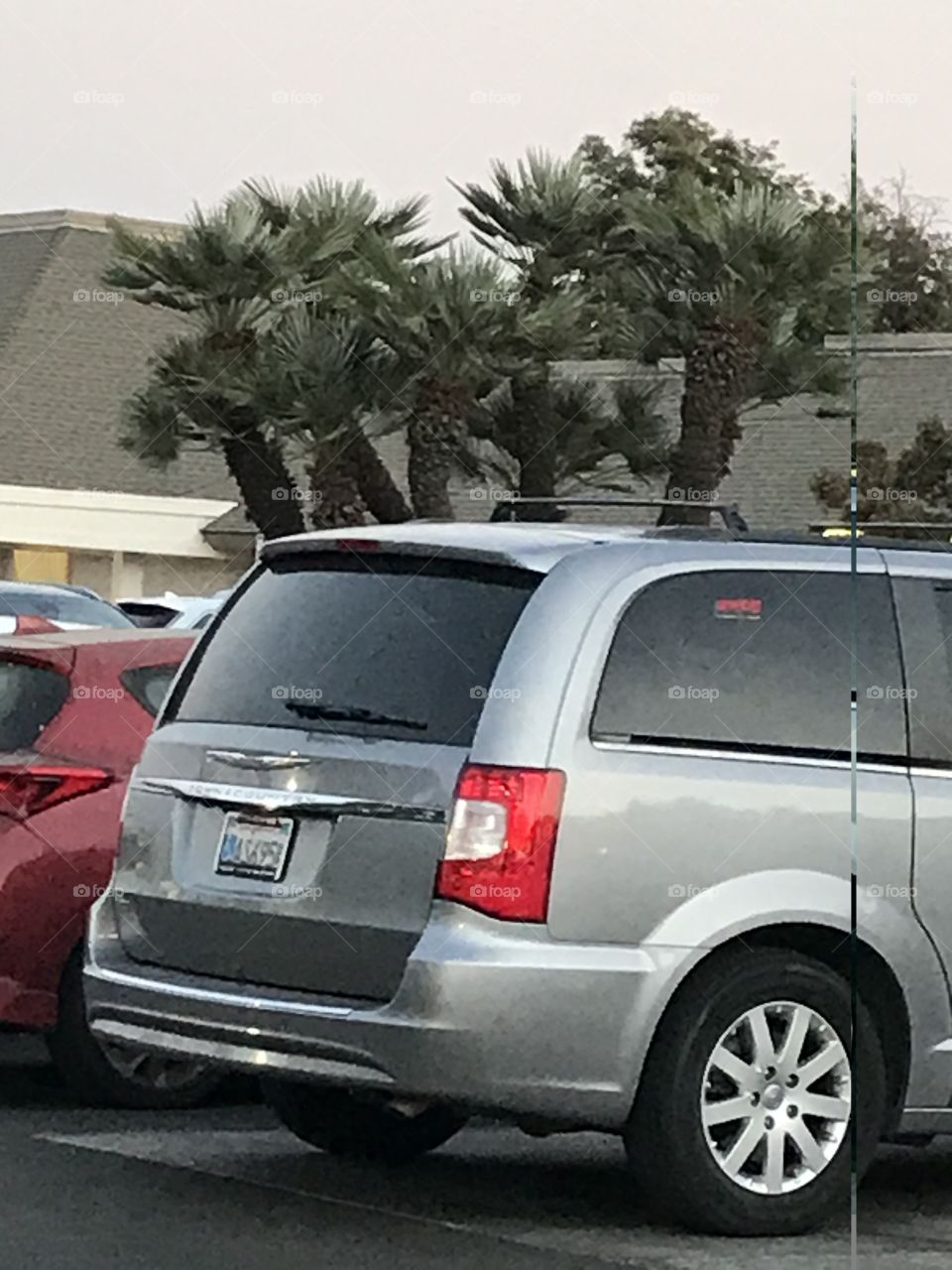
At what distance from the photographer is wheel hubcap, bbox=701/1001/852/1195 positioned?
24.6 feet

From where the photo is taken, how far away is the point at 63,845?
31.0 ft

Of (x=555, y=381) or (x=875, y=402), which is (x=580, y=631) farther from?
(x=875, y=402)

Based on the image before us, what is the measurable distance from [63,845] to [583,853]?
2.65 meters

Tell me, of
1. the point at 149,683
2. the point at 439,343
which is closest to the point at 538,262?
the point at 439,343

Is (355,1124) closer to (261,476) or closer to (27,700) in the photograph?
(27,700)

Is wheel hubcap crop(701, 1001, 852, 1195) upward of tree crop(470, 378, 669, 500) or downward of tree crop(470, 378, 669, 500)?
downward

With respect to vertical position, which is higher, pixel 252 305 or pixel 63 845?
pixel 252 305

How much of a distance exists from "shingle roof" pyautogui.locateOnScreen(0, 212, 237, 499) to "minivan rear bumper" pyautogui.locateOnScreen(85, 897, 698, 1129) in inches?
1864

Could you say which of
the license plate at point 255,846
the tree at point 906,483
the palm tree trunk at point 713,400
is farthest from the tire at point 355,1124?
Answer: the tree at point 906,483

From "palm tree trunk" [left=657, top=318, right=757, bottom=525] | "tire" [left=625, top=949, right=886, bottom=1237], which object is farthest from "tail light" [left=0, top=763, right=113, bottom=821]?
"palm tree trunk" [left=657, top=318, right=757, bottom=525]

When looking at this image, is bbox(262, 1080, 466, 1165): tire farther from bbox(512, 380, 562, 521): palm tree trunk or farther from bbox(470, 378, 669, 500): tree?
bbox(470, 378, 669, 500): tree

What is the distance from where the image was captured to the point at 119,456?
2253 inches

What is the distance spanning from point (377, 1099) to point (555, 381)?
2809 cm

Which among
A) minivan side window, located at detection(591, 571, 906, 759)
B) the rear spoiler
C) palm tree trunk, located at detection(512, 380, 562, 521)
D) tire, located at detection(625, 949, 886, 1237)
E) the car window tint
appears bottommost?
tire, located at detection(625, 949, 886, 1237)
